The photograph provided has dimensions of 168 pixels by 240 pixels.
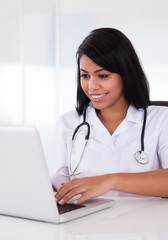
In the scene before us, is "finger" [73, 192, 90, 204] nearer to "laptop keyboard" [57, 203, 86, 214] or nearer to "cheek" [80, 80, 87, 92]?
"laptop keyboard" [57, 203, 86, 214]

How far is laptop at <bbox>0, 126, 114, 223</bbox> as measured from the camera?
39.4 inches

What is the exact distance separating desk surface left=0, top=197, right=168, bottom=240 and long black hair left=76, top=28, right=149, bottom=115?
0.60m

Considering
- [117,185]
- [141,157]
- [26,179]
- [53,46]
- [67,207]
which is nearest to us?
[26,179]

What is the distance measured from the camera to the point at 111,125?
1761 millimetres

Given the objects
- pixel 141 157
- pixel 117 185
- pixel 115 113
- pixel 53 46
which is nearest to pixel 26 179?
pixel 117 185

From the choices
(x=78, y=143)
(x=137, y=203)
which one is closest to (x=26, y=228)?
(x=137, y=203)

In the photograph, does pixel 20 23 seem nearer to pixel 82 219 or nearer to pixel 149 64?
pixel 149 64

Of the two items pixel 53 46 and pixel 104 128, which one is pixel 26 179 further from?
pixel 53 46

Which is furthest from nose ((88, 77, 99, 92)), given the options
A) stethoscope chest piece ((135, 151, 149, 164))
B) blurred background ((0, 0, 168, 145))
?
blurred background ((0, 0, 168, 145))

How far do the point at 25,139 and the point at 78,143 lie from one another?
2.43 ft

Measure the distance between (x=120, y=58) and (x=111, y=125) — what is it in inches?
11.6

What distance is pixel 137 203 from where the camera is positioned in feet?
4.38

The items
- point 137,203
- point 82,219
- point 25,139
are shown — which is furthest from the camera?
point 137,203

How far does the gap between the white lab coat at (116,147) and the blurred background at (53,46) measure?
243 cm
